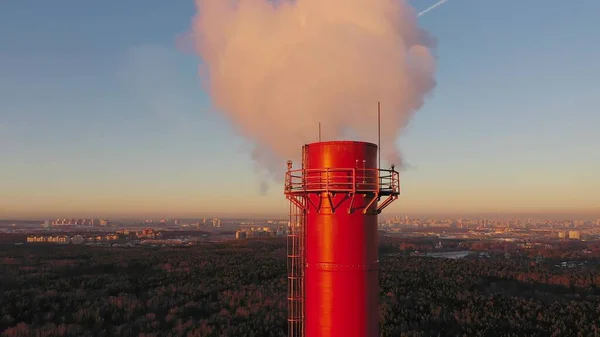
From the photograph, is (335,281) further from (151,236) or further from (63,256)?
(151,236)

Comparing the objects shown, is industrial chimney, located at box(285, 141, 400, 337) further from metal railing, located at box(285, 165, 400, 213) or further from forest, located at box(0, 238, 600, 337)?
forest, located at box(0, 238, 600, 337)

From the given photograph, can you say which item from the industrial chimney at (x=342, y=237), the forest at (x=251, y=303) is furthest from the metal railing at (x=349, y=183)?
the forest at (x=251, y=303)

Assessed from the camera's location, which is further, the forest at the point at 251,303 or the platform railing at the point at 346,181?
the forest at the point at 251,303

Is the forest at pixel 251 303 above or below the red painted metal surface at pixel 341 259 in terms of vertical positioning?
below

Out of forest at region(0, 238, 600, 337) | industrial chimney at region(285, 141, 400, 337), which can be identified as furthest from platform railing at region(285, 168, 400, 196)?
forest at region(0, 238, 600, 337)

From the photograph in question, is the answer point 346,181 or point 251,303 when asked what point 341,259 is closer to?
point 346,181

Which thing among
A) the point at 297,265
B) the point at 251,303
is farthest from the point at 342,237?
the point at 251,303

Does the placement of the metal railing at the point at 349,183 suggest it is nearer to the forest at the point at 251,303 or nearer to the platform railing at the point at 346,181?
the platform railing at the point at 346,181
